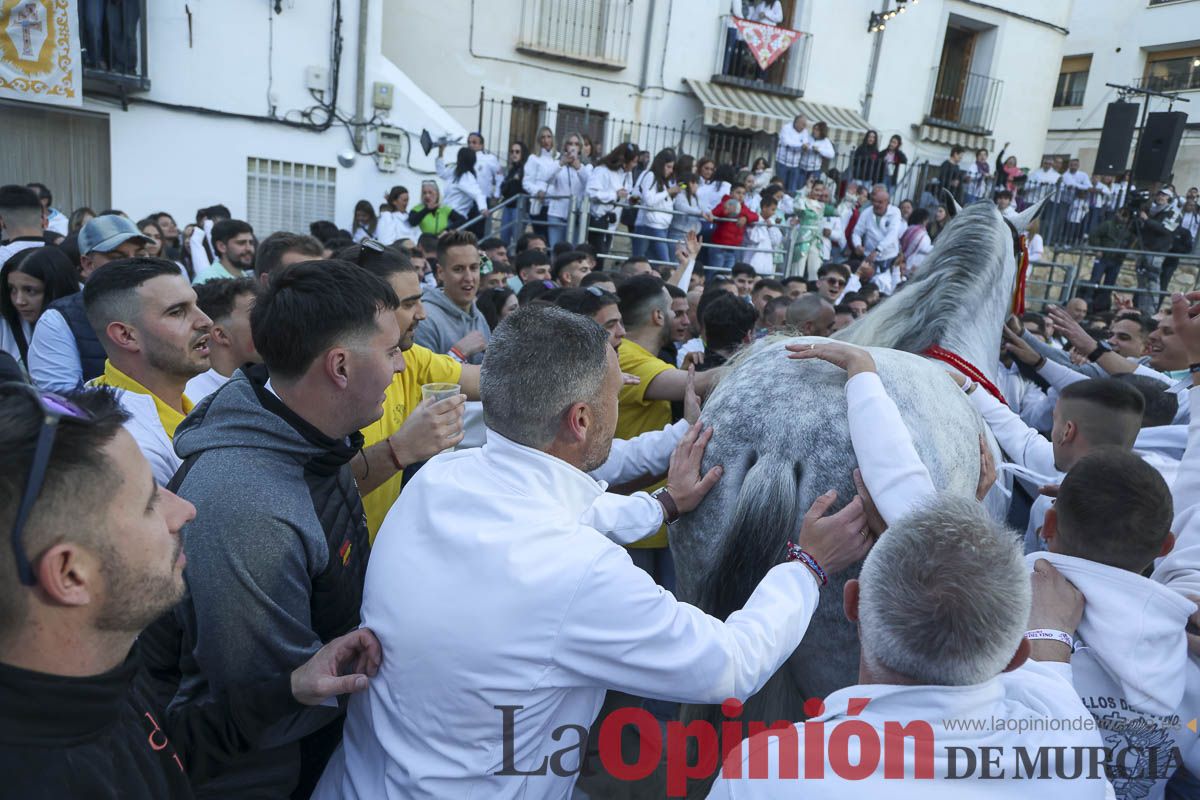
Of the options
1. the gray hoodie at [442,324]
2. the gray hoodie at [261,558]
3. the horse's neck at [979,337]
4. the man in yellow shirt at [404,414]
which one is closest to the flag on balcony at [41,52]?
the gray hoodie at [442,324]

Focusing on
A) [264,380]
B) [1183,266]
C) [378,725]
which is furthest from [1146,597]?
[1183,266]

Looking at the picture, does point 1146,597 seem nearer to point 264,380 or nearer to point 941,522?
point 941,522

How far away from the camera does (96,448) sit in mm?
1250

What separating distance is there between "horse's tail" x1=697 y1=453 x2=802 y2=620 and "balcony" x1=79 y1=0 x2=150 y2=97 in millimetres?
10895

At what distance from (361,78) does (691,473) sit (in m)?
11.2

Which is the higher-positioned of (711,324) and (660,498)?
(711,324)

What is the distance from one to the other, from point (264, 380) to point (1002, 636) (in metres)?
1.77

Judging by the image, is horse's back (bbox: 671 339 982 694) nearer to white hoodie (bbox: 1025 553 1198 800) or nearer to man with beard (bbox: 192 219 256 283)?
white hoodie (bbox: 1025 553 1198 800)

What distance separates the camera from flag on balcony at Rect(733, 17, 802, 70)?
16.2 m

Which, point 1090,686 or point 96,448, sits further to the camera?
point 1090,686

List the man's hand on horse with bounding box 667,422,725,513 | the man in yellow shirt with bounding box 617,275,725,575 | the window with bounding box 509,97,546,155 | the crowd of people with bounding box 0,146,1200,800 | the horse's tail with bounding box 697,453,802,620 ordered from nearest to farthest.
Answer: the crowd of people with bounding box 0,146,1200,800 < the horse's tail with bounding box 697,453,802,620 < the man's hand on horse with bounding box 667,422,725,513 < the man in yellow shirt with bounding box 617,275,725,575 < the window with bounding box 509,97,546,155

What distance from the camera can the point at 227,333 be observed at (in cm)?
341

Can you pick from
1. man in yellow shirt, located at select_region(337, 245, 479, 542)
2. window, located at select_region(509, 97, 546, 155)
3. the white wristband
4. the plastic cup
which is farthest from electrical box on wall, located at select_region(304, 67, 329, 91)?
the white wristband

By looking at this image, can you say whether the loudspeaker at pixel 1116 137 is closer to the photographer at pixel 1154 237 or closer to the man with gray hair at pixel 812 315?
the photographer at pixel 1154 237
